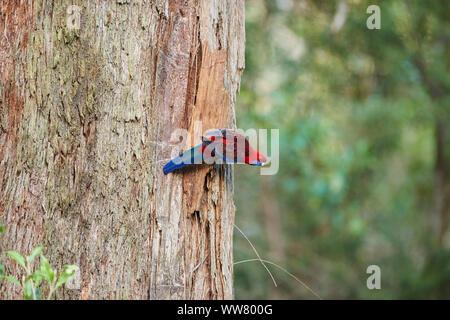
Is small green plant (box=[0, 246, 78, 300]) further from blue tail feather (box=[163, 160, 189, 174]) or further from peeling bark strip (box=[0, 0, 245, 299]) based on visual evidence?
blue tail feather (box=[163, 160, 189, 174])

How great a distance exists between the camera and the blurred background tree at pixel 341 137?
6730mm

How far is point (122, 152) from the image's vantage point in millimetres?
1888

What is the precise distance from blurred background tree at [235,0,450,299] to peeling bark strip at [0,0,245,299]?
11.2 ft

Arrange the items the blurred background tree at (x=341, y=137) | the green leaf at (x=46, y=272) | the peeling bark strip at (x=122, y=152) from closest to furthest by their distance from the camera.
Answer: the green leaf at (x=46, y=272) < the peeling bark strip at (x=122, y=152) < the blurred background tree at (x=341, y=137)

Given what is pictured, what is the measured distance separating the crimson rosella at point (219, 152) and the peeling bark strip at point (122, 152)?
5 cm

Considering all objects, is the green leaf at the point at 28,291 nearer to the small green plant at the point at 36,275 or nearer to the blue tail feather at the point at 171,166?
the small green plant at the point at 36,275

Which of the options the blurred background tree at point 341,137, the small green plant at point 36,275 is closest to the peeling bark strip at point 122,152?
the small green plant at point 36,275

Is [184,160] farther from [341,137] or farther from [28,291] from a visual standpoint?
[341,137]

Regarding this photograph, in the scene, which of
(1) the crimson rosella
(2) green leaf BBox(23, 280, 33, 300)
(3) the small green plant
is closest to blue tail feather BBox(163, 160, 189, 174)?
(1) the crimson rosella

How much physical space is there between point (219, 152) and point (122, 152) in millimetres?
367

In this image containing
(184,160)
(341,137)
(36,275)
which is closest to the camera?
(36,275)

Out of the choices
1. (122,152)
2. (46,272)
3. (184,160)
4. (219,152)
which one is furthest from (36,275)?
(219,152)

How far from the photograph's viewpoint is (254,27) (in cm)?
638
